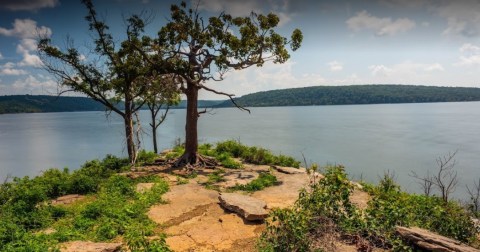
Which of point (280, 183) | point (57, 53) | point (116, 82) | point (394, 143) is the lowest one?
point (394, 143)

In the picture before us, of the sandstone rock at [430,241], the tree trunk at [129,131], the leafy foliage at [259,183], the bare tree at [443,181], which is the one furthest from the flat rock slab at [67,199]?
the bare tree at [443,181]

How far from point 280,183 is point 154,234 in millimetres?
Result: 7689

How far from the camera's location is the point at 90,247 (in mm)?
7766

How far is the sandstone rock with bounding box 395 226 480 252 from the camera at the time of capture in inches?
285

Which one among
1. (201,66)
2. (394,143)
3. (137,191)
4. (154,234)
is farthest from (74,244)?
(394,143)

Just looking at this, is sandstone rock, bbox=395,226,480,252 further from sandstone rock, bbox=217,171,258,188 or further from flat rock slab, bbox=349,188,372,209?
sandstone rock, bbox=217,171,258,188

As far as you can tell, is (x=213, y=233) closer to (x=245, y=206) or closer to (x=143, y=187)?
(x=245, y=206)

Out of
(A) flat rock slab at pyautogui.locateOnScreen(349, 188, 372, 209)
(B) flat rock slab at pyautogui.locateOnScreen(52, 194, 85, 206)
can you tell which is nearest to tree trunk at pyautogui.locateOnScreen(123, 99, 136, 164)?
(B) flat rock slab at pyautogui.locateOnScreen(52, 194, 85, 206)

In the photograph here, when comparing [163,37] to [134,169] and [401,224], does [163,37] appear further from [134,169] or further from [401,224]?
[401,224]

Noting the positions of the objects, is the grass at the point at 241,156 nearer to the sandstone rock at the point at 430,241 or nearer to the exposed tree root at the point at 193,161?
the exposed tree root at the point at 193,161

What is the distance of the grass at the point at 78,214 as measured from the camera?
8125 millimetres

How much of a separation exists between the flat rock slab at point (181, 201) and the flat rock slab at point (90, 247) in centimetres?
253

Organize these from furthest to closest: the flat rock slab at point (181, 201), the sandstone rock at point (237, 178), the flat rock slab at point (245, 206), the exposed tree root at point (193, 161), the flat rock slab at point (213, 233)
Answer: the exposed tree root at point (193, 161)
the sandstone rock at point (237, 178)
the flat rock slab at point (181, 201)
the flat rock slab at point (245, 206)
the flat rock slab at point (213, 233)

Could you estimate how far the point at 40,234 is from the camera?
873 cm
